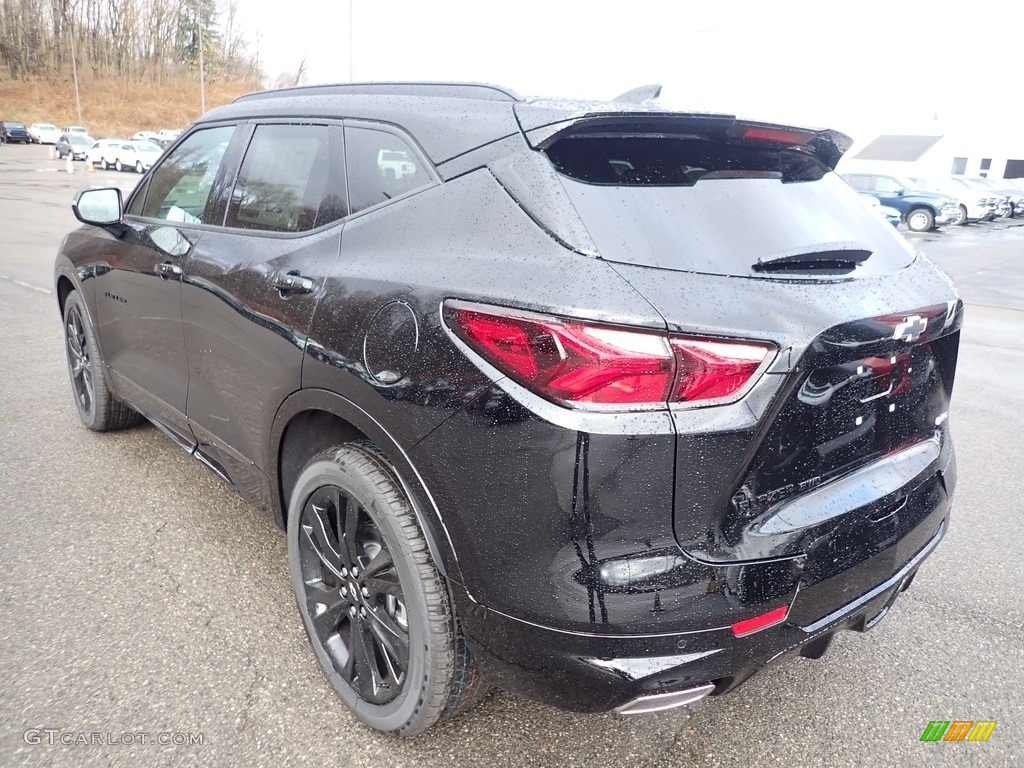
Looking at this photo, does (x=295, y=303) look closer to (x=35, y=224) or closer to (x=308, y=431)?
(x=308, y=431)

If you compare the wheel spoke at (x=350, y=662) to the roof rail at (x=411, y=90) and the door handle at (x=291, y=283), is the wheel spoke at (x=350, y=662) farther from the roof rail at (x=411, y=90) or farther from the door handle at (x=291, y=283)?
the roof rail at (x=411, y=90)

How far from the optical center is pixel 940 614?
282 cm

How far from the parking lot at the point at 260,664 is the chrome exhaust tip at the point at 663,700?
18.4 inches

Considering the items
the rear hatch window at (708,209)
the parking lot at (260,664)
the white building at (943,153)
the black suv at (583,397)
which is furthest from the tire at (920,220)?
the rear hatch window at (708,209)

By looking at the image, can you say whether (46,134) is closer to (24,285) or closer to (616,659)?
(24,285)

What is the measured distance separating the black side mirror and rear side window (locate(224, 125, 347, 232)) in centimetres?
90

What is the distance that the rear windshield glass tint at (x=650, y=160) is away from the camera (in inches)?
70.5

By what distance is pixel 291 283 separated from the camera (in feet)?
7.33

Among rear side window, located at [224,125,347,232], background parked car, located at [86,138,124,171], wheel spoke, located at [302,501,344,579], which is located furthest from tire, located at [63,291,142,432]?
background parked car, located at [86,138,124,171]

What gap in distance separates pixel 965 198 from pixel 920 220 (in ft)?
17.3

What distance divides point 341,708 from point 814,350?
5.51 feet

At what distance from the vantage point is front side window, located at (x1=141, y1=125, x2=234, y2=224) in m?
2.99

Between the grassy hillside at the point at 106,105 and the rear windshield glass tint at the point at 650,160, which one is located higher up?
the grassy hillside at the point at 106,105

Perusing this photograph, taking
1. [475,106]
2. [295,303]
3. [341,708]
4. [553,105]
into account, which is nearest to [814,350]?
[553,105]
